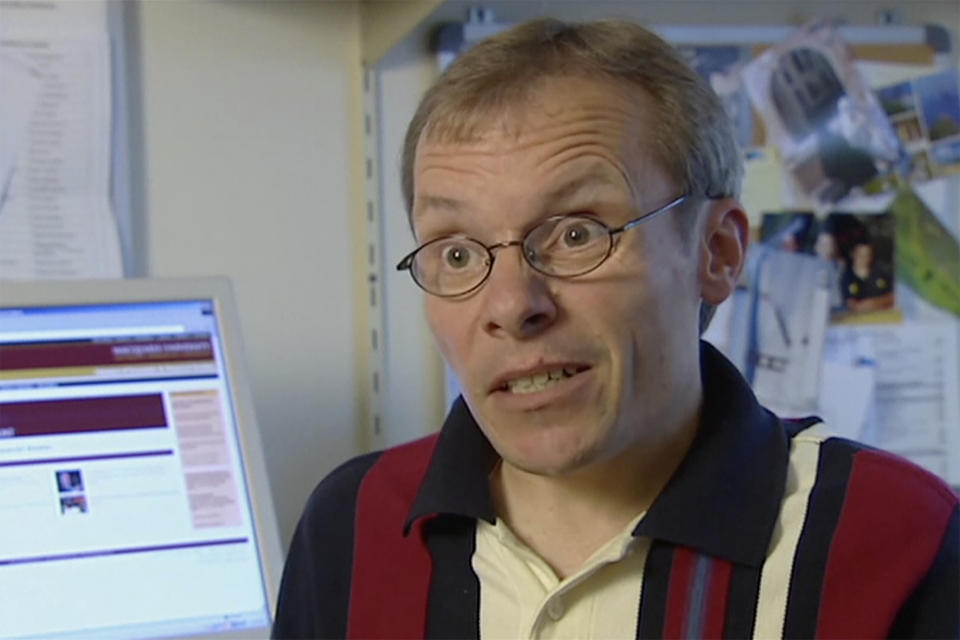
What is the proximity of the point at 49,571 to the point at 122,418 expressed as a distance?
0.46ft

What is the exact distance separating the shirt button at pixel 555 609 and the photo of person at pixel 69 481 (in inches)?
17.0

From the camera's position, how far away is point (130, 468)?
967 millimetres

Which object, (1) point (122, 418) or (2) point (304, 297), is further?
(2) point (304, 297)

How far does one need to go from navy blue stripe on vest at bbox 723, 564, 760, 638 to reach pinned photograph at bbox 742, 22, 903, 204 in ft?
2.26

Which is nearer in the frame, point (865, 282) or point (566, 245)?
point (566, 245)

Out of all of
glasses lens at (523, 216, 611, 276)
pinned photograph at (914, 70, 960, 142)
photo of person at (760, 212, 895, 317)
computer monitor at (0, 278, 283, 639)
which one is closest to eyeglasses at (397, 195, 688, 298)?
glasses lens at (523, 216, 611, 276)

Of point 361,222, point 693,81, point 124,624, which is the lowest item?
point 124,624

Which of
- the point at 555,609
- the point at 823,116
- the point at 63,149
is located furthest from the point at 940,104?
the point at 63,149

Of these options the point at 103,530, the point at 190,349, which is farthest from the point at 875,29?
the point at 103,530

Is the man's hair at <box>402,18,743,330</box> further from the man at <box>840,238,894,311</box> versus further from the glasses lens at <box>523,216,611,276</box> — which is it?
the man at <box>840,238,894,311</box>

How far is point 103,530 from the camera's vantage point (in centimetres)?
94

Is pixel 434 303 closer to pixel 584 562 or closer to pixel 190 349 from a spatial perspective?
pixel 584 562

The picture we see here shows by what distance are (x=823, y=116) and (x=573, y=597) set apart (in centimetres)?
78

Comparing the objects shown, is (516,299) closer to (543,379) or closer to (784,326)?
(543,379)
